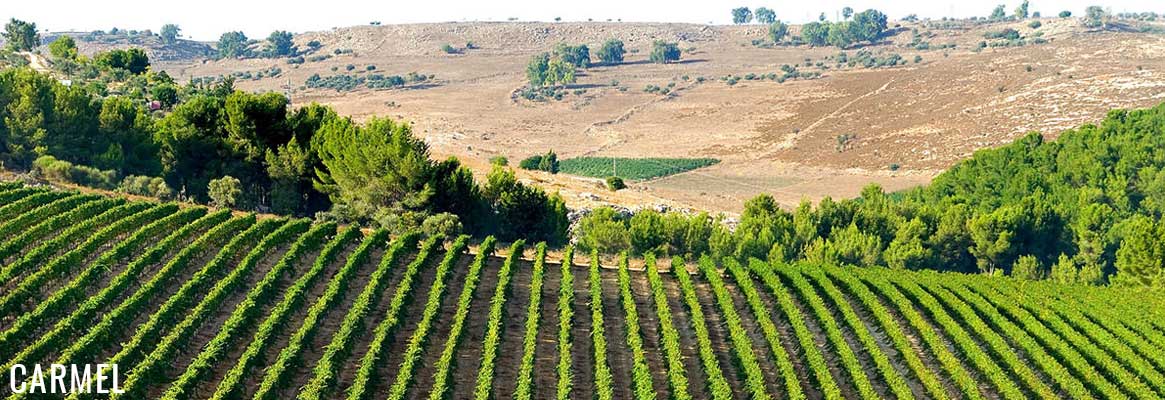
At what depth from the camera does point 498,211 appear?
1996 inches

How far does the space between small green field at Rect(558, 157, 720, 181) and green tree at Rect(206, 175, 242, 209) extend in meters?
56.8

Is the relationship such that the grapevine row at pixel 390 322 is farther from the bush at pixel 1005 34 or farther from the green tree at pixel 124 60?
the bush at pixel 1005 34

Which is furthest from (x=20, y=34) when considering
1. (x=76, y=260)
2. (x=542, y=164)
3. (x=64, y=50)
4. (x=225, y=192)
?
(x=76, y=260)

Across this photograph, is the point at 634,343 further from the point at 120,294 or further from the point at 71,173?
the point at 71,173

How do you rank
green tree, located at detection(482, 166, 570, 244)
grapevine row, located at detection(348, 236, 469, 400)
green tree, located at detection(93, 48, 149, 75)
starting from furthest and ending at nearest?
green tree, located at detection(93, 48, 149, 75) → green tree, located at detection(482, 166, 570, 244) → grapevine row, located at detection(348, 236, 469, 400)

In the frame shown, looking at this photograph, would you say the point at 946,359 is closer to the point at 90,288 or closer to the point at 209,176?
the point at 90,288

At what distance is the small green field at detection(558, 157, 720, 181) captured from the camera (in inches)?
3964

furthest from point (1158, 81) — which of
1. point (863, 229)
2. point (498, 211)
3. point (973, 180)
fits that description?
point (498, 211)

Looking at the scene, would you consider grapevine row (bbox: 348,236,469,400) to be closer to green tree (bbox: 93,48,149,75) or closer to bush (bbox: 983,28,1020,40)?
green tree (bbox: 93,48,149,75)

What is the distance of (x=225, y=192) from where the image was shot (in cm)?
4478

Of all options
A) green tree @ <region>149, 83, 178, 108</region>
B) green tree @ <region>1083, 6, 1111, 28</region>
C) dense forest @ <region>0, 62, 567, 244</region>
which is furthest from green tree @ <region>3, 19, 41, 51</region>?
green tree @ <region>1083, 6, 1111, 28</region>

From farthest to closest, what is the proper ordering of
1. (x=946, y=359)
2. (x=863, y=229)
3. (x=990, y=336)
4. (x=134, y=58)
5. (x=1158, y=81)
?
(x=1158, y=81)
(x=134, y=58)
(x=863, y=229)
(x=990, y=336)
(x=946, y=359)

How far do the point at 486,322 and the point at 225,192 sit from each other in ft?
63.4

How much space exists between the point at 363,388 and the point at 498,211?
27189mm
